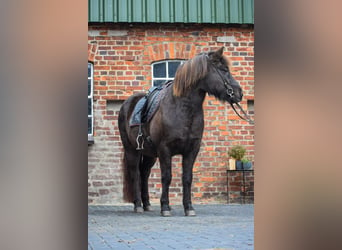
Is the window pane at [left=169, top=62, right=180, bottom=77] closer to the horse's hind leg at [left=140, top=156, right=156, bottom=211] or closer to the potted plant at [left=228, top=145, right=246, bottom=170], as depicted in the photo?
the potted plant at [left=228, top=145, right=246, bottom=170]

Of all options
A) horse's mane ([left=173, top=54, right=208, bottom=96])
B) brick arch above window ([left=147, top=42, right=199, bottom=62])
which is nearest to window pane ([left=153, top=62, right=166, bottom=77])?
brick arch above window ([left=147, top=42, right=199, bottom=62])

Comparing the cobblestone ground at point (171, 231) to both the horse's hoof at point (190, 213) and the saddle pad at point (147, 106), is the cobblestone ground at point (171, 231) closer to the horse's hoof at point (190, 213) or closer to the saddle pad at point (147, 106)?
the horse's hoof at point (190, 213)

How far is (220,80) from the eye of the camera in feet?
26.3

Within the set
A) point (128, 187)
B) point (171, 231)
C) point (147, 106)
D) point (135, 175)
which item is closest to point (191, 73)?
point (147, 106)

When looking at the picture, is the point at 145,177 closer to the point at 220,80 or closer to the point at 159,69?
the point at 220,80

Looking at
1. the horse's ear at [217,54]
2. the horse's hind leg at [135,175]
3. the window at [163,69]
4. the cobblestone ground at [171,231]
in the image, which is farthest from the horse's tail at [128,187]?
the window at [163,69]

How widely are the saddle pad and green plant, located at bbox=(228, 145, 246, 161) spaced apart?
256 centimetres

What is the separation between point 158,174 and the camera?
1089 centimetres

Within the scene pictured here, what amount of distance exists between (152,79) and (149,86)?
143mm

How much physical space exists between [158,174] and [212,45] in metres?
2.29

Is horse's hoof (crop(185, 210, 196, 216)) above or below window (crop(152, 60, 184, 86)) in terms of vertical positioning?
below

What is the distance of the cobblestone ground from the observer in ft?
15.2

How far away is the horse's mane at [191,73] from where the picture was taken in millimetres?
7930
